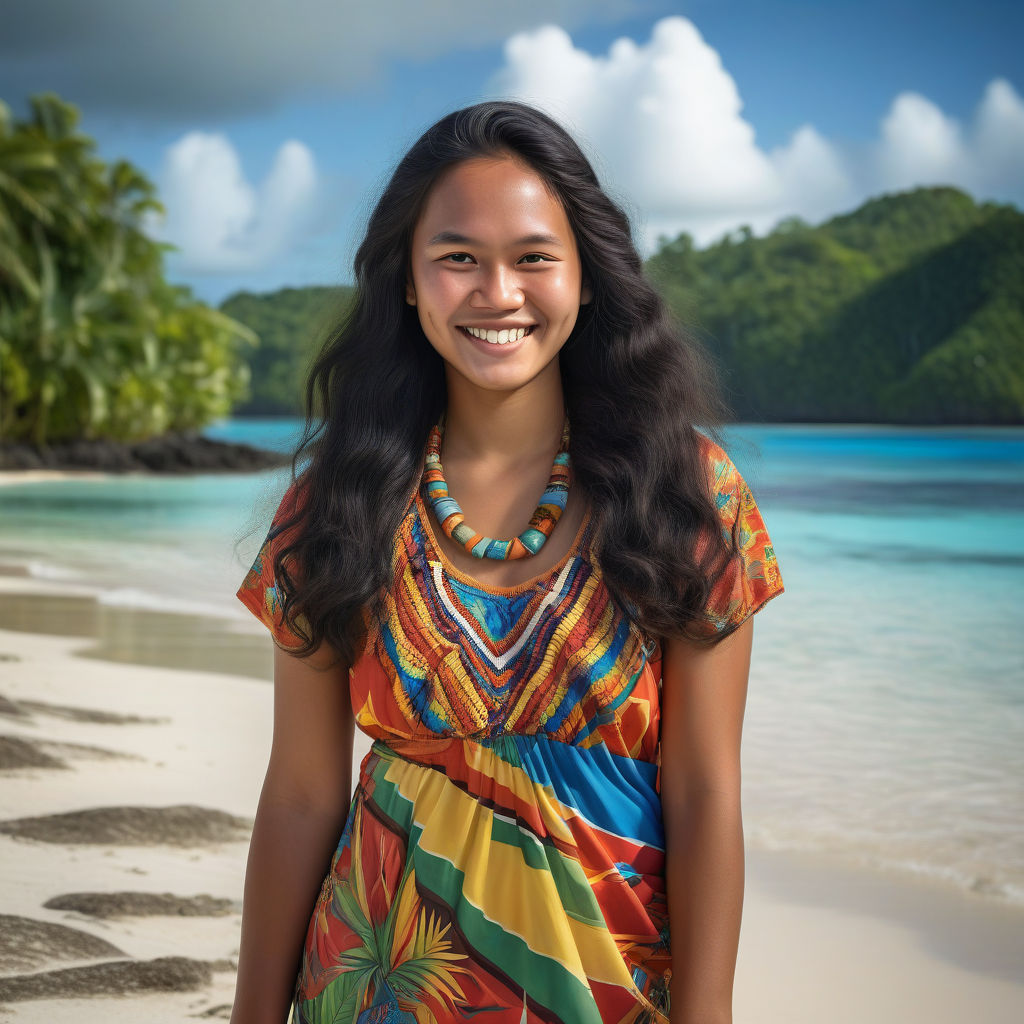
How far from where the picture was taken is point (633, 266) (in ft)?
5.54

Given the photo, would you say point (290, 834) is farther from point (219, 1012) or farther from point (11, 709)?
point (11, 709)

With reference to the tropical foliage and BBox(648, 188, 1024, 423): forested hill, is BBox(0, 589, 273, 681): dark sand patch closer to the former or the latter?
the tropical foliage

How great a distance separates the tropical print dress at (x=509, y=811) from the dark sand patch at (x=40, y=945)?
137 cm

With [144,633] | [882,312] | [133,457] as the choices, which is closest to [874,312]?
[882,312]

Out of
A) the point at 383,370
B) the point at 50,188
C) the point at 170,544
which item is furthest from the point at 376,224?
the point at 50,188

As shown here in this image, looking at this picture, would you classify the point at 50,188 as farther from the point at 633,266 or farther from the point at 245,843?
the point at 633,266

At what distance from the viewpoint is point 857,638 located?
9.01m

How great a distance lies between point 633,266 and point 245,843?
8.42 ft

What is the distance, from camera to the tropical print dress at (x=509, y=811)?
1.40 metres

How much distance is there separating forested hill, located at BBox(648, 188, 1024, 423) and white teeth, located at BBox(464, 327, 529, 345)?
2304 inches

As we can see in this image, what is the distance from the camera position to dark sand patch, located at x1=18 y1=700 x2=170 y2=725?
5.12 meters

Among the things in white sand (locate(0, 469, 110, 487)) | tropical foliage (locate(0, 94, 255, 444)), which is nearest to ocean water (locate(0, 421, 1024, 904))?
white sand (locate(0, 469, 110, 487))

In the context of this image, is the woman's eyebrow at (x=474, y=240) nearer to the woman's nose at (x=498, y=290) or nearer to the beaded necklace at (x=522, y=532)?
the woman's nose at (x=498, y=290)

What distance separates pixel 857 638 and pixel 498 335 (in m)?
7.99
